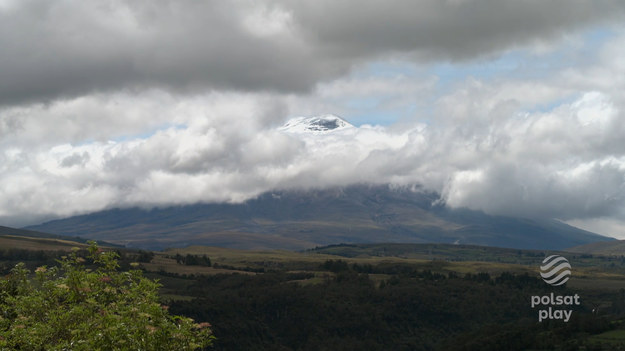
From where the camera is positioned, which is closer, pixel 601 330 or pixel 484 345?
pixel 601 330

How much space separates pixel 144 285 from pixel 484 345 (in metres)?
153

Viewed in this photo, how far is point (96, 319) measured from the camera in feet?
114

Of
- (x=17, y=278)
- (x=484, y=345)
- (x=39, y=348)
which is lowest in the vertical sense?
(x=484, y=345)

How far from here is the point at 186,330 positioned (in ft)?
110

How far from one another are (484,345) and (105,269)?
151337 millimetres

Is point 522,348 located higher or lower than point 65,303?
lower

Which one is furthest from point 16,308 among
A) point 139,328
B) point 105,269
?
point 139,328

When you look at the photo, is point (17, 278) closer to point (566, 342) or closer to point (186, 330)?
point (186, 330)

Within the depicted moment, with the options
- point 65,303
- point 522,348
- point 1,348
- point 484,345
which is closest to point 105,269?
point 65,303

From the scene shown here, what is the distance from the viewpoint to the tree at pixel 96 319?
31922 millimetres

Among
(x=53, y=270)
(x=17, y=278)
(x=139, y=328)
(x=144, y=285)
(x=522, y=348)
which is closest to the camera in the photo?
(x=139, y=328)

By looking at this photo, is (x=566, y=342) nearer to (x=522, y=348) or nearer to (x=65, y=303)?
(x=522, y=348)

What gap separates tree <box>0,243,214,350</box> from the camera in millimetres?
31922

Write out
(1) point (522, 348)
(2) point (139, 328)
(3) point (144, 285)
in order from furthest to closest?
(1) point (522, 348) → (3) point (144, 285) → (2) point (139, 328)
